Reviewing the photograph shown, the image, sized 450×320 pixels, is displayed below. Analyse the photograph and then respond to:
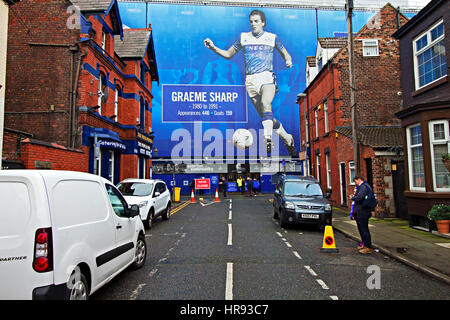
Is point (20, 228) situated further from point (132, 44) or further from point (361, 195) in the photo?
point (132, 44)

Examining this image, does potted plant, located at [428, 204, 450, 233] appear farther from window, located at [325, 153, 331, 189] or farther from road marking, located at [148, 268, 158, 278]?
window, located at [325, 153, 331, 189]

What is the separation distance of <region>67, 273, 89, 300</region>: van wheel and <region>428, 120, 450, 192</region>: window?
34.0ft

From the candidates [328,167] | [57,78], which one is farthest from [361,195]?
[57,78]

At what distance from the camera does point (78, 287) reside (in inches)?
145

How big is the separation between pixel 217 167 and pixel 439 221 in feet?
81.9

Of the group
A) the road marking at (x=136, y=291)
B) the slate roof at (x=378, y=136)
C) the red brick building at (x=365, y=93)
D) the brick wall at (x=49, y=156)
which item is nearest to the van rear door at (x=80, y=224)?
the road marking at (x=136, y=291)

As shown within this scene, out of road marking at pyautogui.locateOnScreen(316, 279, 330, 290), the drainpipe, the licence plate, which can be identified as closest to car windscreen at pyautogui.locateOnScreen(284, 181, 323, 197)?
the licence plate

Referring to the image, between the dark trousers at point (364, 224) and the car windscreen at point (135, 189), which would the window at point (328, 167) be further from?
the dark trousers at point (364, 224)

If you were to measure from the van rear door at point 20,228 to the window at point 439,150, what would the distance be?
10852 millimetres

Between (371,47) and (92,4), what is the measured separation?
50.1 feet

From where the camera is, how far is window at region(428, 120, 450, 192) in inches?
377

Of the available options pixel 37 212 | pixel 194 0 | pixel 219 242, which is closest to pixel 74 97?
pixel 219 242

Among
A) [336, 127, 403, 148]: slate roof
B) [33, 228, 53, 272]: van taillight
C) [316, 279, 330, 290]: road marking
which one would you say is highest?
[336, 127, 403, 148]: slate roof

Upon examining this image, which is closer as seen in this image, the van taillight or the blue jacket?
the van taillight
